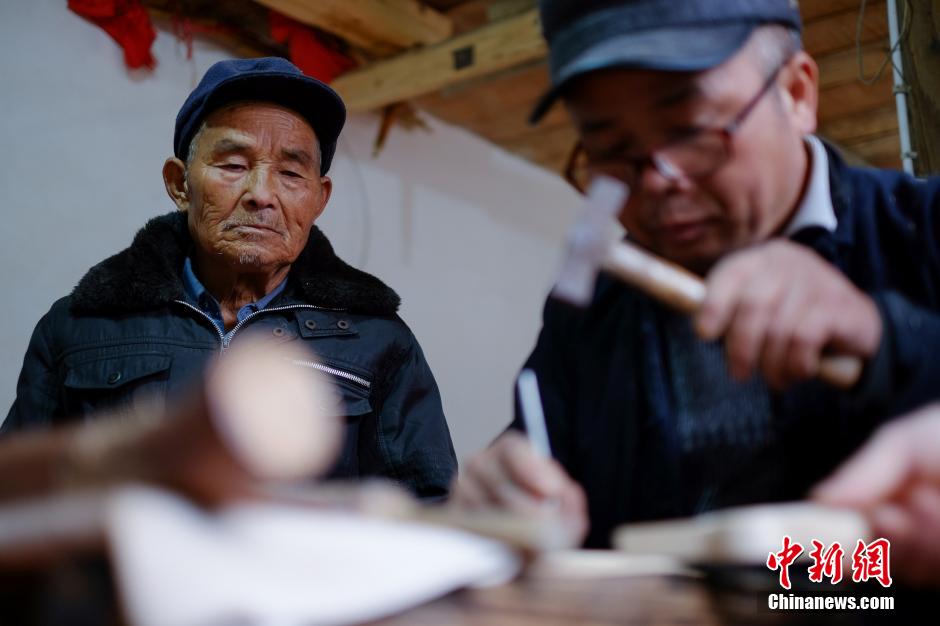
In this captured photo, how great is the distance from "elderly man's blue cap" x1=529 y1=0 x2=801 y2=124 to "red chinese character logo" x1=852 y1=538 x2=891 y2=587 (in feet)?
2.04

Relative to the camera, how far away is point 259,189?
2.11 m

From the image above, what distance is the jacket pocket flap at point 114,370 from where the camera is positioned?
1.99 m

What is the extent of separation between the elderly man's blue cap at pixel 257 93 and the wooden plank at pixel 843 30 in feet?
6.98

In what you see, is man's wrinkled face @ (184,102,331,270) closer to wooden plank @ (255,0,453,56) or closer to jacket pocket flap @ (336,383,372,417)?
jacket pocket flap @ (336,383,372,417)

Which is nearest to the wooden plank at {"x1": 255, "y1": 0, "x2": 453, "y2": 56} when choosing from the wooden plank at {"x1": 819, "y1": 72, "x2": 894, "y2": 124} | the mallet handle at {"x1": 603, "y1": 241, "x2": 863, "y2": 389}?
the wooden plank at {"x1": 819, "y1": 72, "x2": 894, "y2": 124}

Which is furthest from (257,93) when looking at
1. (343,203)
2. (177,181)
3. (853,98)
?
(853,98)

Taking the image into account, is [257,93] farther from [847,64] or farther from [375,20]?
[847,64]

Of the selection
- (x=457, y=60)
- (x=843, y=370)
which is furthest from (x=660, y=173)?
(x=457, y=60)

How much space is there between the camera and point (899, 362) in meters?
0.85

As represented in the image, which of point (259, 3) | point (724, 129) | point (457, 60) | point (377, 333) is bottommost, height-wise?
point (377, 333)

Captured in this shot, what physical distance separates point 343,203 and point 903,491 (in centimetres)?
343

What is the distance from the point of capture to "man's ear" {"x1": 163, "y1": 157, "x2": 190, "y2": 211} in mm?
2303

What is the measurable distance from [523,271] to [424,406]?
290 cm

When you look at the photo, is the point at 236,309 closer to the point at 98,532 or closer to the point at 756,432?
the point at 756,432
